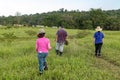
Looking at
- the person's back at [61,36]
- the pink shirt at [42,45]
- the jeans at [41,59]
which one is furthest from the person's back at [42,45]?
the person's back at [61,36]

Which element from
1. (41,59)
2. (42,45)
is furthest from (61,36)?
(41,59)

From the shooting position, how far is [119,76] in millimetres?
10484

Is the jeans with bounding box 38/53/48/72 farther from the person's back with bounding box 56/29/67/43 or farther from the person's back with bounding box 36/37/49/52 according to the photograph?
the person's back with bounding box 56/29/67/43

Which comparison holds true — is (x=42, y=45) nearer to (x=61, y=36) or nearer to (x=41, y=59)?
(x=41, y=59)

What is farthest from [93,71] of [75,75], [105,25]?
[105,25]

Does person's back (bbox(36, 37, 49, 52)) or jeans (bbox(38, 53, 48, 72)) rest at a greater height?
person's back (bbox(36, 37, 49, 52))

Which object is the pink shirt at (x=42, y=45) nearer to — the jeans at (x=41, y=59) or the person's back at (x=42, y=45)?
the person's back at (x=42, y=45)

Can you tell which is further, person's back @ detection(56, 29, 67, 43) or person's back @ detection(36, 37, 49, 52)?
person's back @ detection(56, 29, 67, 43)

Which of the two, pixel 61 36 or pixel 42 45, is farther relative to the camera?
pixel 61 36

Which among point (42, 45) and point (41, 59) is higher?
point (42, 45)

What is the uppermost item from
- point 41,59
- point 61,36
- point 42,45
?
point 42,45

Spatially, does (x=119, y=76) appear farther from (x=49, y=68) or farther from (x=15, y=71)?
(x=15, y=71)

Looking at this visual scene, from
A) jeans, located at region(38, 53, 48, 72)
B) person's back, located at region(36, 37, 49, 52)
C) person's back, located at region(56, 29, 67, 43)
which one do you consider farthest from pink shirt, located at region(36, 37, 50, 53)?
person's back, located at region(56, 29, 67, 43)

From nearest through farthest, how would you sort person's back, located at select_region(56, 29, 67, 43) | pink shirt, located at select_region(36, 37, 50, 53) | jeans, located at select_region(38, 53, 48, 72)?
jeans, located at select_region(38, 53, 48, 72), pink shirt, located at select_region(36, 37, 50, 53), person's back, located at select_region(56, 29, 67, 43)
